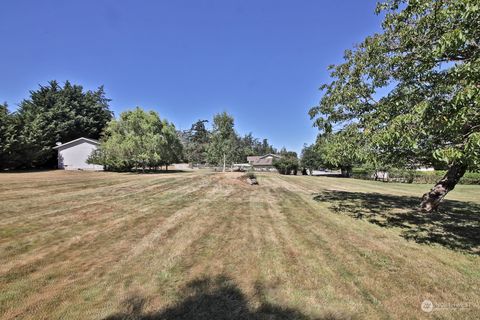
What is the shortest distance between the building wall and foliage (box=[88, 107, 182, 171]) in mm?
6272

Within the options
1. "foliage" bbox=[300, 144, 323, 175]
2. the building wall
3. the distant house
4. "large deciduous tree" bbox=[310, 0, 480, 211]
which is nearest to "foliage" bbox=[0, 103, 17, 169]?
the building wall

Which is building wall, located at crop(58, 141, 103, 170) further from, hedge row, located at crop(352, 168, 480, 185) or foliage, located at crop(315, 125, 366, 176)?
hedge row, located at crop(352, 168, 480, 185)

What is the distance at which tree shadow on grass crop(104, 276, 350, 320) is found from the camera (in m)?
3.00

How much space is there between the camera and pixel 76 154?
37000 mm

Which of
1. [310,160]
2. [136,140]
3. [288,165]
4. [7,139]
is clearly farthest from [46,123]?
[310,160]

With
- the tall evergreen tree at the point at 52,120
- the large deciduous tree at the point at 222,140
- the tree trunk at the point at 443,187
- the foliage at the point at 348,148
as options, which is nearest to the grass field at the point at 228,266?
the tree trunk at the point at 443,187

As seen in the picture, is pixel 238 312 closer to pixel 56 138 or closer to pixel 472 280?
pixel 472 280

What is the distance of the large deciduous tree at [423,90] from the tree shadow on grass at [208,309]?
379 cm

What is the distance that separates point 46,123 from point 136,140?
69.9ft

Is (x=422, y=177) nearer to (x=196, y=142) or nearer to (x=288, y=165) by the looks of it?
(x=288, y=165)

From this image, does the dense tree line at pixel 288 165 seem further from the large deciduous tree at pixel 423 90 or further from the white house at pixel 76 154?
the large deciduous tree at pixel 423 90

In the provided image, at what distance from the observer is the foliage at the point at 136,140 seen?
91.4ft

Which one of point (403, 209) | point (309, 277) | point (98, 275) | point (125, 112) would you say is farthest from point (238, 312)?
point (125, 112)

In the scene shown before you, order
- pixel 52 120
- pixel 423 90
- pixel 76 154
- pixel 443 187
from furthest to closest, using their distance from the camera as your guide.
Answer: pixel 52 120, pixel 76 154, pixel 443 187, pixel 423 90
